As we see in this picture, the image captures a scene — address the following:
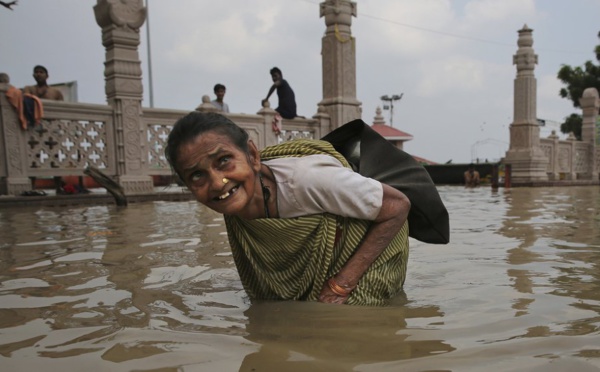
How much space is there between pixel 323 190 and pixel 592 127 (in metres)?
22.2

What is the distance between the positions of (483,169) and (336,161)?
64.1 ft

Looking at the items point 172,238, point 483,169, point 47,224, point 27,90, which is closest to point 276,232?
point 172,238

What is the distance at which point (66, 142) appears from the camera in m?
8.87

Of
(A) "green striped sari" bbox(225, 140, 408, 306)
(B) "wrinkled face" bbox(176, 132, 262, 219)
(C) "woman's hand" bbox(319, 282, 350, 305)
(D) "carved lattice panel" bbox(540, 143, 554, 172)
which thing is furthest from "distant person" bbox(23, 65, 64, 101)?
(D) "carved lattice panel" bbox(540, 143, 554, 172)

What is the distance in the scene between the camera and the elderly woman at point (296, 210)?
189 centimetres

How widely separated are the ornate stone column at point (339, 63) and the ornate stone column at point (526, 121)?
24.4ft

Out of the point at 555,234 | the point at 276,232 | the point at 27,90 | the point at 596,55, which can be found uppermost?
the point at 596,55

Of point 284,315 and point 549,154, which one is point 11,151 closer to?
point 284,315

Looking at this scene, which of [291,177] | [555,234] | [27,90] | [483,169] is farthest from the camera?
[483,169]

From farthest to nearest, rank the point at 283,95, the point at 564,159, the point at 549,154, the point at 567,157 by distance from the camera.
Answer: the point at 567,157 → the point at 564,159 → the point at 549,154 → the point at 283,95

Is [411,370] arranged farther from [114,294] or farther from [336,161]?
[114,294]

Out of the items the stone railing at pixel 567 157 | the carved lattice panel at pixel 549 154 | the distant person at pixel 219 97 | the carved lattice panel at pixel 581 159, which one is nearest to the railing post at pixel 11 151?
the distant person at pixel 219 97

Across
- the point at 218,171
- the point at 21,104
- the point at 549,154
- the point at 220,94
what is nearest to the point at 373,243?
the point at 218,171

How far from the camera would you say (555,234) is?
4.20m
